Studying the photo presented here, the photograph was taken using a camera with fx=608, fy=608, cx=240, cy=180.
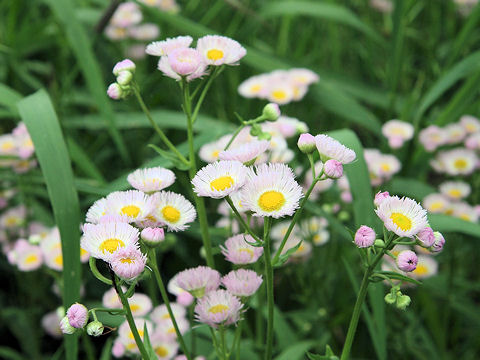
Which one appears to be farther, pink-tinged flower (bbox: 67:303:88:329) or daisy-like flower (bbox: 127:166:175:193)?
daisy-like flower (bbox: 127:166:175:193)

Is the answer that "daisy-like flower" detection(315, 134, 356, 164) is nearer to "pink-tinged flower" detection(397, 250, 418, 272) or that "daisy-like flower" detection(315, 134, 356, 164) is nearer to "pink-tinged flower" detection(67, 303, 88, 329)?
"pink-tinged flower" detection(397, 250, 418, 272)

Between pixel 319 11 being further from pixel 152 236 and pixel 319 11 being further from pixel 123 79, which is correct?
pixel 152 236

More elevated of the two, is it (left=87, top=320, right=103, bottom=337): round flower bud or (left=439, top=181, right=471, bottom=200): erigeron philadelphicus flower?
(left=87, top=320, right=103, bottom=337): round flower bud

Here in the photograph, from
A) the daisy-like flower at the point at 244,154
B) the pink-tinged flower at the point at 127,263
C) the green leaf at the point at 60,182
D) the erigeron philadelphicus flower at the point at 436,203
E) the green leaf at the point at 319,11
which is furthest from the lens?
the green leaf at the point at 319,11

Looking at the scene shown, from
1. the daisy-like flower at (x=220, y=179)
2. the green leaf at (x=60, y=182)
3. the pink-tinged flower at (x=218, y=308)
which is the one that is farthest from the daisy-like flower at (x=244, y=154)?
the green leaf at (x=60, y=182)

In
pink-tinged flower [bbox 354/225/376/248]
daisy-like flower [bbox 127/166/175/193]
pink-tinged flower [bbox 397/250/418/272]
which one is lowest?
daisy-like flower [bbox 127/166/175/193]

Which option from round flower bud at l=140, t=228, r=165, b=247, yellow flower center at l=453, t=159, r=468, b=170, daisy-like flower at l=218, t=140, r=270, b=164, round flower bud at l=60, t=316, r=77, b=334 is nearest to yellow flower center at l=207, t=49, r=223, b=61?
daisy-like flower at l=218, t=140, r=270, b=164

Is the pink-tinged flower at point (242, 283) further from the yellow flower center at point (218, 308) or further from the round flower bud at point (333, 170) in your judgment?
the round flower bud at point (333, 170)
